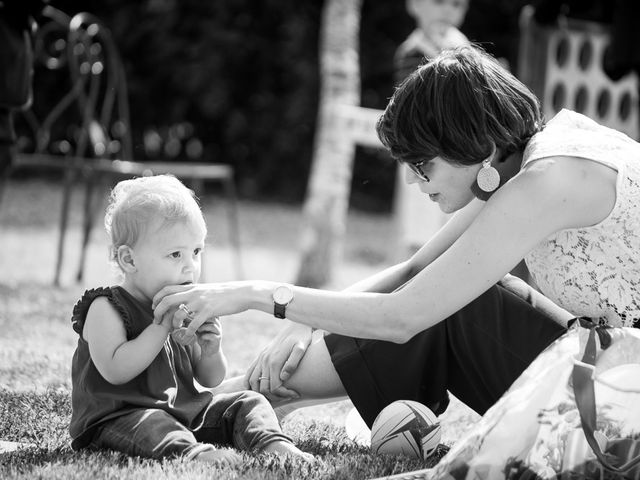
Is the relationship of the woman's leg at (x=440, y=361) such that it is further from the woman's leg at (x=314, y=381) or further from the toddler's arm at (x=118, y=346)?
the toddler's arm at (x=118, y=346)

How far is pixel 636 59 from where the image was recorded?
5.12m

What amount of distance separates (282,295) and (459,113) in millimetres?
593

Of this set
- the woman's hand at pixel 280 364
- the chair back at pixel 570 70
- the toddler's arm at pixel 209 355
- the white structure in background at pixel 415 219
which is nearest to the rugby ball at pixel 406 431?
the woman's hand at pixel 280 364

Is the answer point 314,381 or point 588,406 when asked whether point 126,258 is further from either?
point 588,406

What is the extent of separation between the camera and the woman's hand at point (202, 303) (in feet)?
7.81

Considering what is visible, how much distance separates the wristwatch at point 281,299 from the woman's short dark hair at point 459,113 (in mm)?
421

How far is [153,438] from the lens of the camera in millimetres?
2477

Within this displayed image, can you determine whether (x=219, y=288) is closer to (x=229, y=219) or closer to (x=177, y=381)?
(x=177, y=381)

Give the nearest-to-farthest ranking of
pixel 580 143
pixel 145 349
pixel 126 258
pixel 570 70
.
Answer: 1. pixel 580 143
2. pixel 145 349
3. pixel 126 258
4. pixel 570 70

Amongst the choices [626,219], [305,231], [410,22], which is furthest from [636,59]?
[410,22]

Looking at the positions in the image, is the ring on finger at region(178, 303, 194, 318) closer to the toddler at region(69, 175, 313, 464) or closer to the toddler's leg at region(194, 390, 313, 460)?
the toddler at region(69, 175, 313, 464)

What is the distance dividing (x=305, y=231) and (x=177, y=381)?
4.09 meters

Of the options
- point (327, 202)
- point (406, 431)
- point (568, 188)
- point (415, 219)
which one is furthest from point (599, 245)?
point (327, 202)

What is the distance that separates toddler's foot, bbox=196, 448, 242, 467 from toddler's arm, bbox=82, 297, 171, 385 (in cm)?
26
